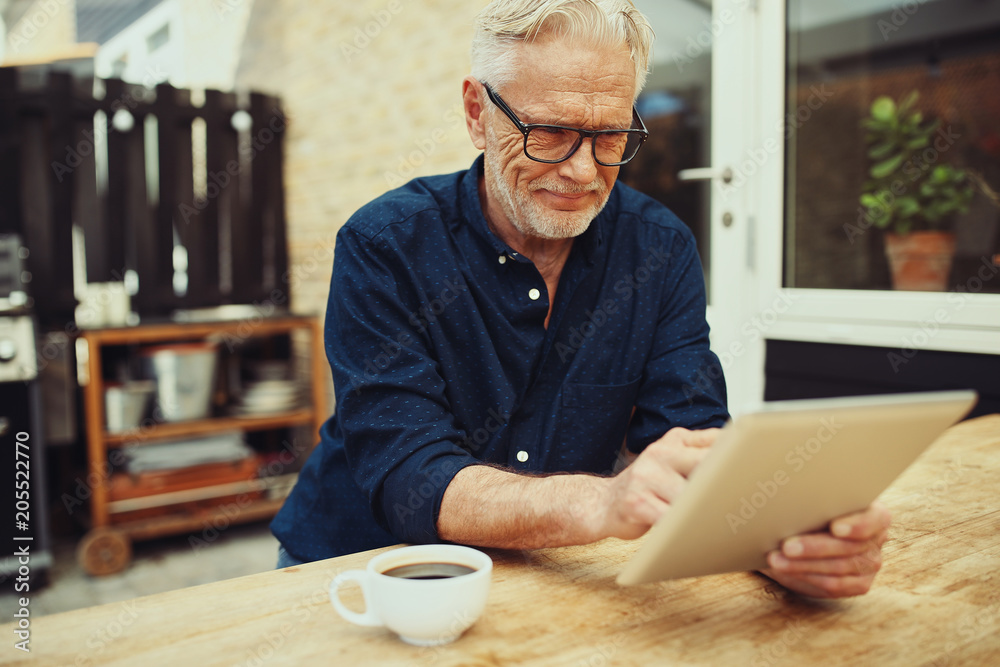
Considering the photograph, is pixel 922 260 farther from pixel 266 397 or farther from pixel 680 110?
pixel 266 397

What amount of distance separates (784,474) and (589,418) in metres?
0.70

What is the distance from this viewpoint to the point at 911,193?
2338 millimetres

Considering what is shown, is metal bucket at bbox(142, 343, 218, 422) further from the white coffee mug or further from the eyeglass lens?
the white coffee mug

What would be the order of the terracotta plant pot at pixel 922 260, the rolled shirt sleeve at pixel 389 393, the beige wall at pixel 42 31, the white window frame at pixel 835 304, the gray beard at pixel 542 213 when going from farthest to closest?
the beige wall at pixel 42 31 < the terracotta plant pot at pixel 922 260 < the white window frame at pixel 835 304 < the gray beard at pixel 542 213 < the rolled shirt sleeve at pixel 389 393

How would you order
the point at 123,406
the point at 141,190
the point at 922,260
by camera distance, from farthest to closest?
the point at 141,190
the point at 123,406
the point at 922,260

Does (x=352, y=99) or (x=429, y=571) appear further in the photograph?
(x=352, y=99)

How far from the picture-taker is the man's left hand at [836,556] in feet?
Answer: 2.48

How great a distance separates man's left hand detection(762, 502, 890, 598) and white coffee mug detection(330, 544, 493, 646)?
11.8 inches

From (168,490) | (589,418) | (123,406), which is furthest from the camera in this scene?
(168,490)

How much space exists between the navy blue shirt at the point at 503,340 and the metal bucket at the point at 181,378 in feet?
7.21

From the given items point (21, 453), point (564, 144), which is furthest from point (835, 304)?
point (21, 453)

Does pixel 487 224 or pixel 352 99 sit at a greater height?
pixel 352 99

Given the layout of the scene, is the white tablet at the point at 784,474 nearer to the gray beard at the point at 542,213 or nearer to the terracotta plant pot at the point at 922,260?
the gray beard at the point at 542,213

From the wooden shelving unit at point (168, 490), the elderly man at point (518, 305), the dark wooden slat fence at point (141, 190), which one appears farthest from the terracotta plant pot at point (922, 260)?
the dark wooden slat fence at point (141, 190)
